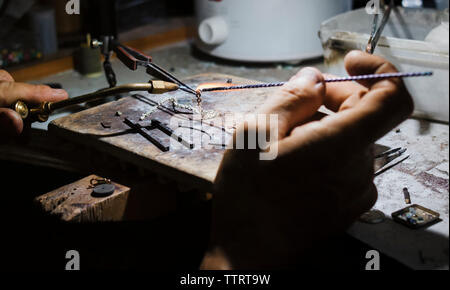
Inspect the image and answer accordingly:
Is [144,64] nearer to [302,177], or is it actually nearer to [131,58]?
[131,58]

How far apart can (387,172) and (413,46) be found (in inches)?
11.0

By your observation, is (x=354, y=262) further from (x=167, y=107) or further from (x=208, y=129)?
(x=167, y=107)

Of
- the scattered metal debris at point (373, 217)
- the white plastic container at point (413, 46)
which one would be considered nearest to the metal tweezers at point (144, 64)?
the white plastic container at point (413, 46)

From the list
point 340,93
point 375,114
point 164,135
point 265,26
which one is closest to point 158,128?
point 164,135

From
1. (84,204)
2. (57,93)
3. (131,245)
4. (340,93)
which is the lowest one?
(131,245)

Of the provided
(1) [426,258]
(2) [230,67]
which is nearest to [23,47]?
(2) [230,67]

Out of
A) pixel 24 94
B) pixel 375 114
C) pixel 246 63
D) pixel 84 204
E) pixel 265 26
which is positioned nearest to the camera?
pixel 375 114

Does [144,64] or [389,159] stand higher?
[144,64]

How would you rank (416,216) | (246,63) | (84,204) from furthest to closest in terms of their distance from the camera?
(246,63), (84,204), (416,216)

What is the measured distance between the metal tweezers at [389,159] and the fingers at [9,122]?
2.34ft

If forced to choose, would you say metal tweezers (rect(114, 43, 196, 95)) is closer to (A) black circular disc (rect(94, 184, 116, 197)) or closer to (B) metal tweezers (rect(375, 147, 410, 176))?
(A) black circular disc (rect(94, 184, 116, 197))

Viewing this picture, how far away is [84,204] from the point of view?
33.8 inches

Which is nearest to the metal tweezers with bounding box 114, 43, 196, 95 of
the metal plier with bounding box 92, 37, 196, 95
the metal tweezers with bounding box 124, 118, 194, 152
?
the metal plier with bounding box 92, 37, 196, 95

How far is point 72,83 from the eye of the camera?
5.41ft
